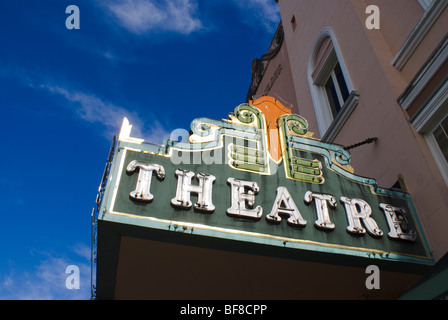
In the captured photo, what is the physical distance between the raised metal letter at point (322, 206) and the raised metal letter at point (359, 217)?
224mm

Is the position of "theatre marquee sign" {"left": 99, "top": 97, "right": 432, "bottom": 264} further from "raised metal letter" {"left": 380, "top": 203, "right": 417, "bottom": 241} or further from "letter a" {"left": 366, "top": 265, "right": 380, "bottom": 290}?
"letter a" {"left": 366, "top": 265, "right": 380, "bottom": 290}

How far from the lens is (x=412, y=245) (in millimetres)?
5352

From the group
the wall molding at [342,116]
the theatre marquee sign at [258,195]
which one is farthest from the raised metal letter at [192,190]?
the wall molding at [342,116]

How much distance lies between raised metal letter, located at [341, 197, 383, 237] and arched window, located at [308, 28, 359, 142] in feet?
11.3

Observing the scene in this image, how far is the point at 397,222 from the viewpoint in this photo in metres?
5.52

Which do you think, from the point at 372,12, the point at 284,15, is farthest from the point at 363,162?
the point at 284,15

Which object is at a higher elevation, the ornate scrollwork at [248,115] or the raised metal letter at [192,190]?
the ornate scrollwork at [248,115]

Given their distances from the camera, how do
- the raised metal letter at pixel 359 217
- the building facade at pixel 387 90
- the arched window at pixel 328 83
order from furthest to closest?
1. the arched window at pixel 328 83
2. the building facade at pixel 387 90
3. the raised metal letter at pixel 359 217

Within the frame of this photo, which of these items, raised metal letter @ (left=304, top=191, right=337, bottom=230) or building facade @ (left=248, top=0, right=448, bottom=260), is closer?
raised metal letter @ (left=304, top=191, right=337, bottom=230)

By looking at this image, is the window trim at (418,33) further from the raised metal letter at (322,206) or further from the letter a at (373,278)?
the letter a at (373,278)

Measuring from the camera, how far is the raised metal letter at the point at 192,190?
4.79 m

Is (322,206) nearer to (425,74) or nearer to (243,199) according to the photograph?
(243,199)

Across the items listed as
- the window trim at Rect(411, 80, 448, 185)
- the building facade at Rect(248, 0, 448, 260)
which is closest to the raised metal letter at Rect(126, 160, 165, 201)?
the building facade at Rect(248, 0, 448, 260)

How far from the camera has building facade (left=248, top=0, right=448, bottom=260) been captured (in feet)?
19.2
